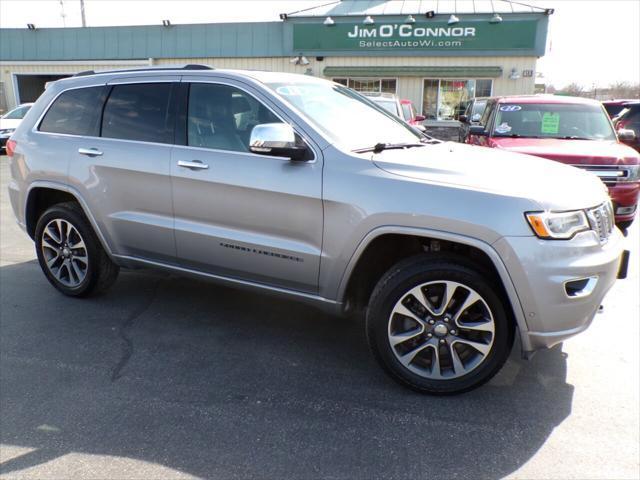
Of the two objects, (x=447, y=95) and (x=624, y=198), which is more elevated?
(x=447, y=95)

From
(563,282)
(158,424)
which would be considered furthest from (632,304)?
(158,424)

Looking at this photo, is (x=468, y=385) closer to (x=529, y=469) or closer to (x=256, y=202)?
(x=529, y=469)

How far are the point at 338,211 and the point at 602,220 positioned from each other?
1527mm

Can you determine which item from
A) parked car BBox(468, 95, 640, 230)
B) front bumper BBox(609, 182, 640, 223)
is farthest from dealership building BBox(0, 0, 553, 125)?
front bumper BBox(609, 182, 640, 223)

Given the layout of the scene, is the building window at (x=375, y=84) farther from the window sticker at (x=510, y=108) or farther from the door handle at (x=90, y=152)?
the door handle at (x=90, y=152)

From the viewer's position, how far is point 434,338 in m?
3.13

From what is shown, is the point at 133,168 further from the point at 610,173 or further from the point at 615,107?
the point at 615,107

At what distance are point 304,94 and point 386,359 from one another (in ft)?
6.27

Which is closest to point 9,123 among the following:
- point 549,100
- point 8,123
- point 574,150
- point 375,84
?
point 8,123

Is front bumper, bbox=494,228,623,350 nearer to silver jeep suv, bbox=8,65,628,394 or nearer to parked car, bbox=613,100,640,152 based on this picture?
silver jeep suv, bbox=8,65,628,394

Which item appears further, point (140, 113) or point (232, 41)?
point (232, 41)

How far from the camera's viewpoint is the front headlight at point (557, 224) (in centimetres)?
274

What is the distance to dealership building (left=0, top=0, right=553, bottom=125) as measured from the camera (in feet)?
63.1

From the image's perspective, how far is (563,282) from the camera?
9.07 ft
